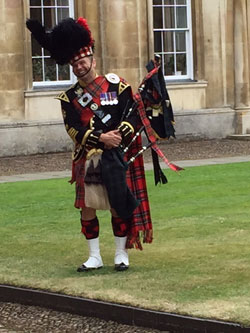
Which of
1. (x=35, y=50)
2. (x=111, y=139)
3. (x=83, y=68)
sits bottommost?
(x=111, y=139)

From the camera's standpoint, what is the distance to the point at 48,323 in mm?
7328

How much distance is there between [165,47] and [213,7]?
4.72 ft

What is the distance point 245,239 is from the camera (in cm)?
948

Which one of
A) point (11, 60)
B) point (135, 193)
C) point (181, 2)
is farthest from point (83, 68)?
point (181, 2)

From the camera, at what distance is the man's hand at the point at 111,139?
8109 millimetres

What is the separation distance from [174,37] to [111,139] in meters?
16.8

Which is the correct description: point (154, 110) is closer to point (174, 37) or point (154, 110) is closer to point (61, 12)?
point (61, 12)

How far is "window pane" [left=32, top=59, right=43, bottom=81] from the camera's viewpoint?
74.4 ft

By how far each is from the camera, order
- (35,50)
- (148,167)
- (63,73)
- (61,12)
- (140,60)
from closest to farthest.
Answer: (148,167) → (35,50) → (63,73) → (61,12) → (140,60)

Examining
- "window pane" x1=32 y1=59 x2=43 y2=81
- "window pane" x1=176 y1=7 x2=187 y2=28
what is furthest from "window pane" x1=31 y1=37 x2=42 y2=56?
"window pane" x1=176 y1=7 x2=187 y2=28

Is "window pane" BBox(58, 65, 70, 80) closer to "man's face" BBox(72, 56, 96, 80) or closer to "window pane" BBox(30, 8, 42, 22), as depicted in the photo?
"window pane" BBox(30, 8, 42, 22)

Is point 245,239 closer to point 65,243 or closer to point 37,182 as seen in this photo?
point 65,243

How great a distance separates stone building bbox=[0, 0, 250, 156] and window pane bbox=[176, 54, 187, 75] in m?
0.02

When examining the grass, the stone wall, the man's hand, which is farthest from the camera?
the stone wall
